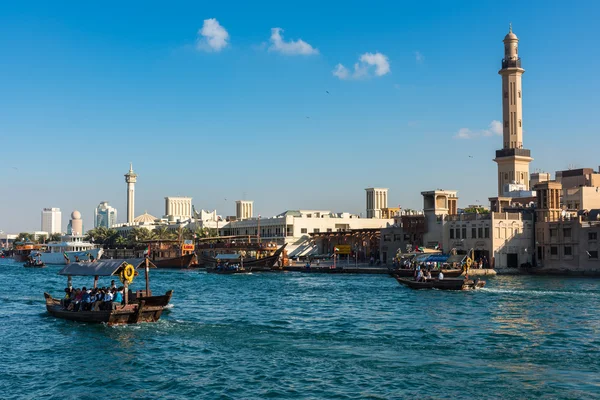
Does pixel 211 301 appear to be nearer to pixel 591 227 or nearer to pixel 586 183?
pixel 591 227

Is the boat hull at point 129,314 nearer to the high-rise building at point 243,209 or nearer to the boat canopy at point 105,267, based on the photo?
the boat canopy at point 105,267

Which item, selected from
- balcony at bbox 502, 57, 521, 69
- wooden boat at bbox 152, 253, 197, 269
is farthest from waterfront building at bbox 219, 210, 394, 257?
balcony at bbox 502, 57, 521, 69

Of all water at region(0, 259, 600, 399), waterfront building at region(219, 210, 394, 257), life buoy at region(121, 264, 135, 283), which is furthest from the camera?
waterfront building at region(219, 210, 394, 257)

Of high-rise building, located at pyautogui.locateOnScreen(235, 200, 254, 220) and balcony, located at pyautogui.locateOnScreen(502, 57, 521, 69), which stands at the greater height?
balcony, located at pyautogui.locateOnScreen(502, 57, 521, 69)

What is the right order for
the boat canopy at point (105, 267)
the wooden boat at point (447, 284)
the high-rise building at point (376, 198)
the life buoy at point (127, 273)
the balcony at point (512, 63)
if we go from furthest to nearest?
1. the high-rise building at point (376, 198)
2. the balcony at point (512, 63)
3. the wooden boat at point (447, 284)
4. the boat canopy at point (105, 267)
5. the life buoy at point (127, 273)

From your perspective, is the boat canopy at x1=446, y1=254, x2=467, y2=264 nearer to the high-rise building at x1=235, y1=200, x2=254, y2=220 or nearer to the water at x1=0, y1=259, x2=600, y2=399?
the water at x1=0, y1=259, x2=600, y2=399

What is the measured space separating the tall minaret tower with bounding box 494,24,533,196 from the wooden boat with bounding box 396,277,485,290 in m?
55.7

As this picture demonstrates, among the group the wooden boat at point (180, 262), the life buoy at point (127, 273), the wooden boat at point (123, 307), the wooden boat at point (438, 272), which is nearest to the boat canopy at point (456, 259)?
the wooden boat at point (438, 272)

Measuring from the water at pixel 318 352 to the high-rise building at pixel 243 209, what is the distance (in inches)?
5096

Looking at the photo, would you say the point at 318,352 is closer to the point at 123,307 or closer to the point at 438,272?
the point at 123,307

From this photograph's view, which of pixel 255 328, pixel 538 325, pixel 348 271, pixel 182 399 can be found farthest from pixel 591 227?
pixel 182 399

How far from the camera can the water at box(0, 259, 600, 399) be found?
21.7m

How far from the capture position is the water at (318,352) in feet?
71.2

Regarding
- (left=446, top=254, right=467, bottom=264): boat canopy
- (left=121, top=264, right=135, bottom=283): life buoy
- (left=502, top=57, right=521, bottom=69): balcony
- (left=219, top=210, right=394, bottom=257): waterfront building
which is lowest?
(left=446, top=254, right=467, bottom=264): boat canopy
